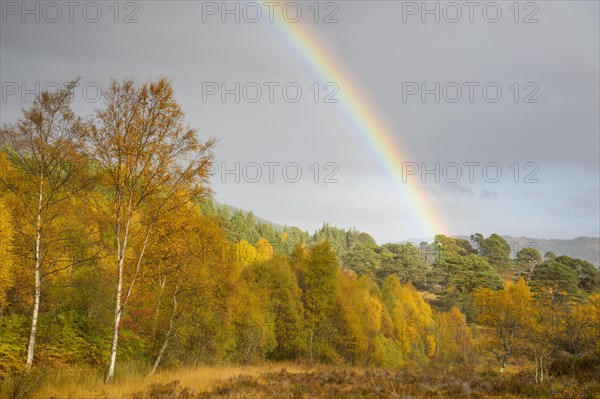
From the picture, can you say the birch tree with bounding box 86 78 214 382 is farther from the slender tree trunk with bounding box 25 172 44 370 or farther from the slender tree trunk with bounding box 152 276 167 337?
the slender tree trunk with bounding box 152 276 167 337

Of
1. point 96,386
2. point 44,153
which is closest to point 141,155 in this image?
point 44,153

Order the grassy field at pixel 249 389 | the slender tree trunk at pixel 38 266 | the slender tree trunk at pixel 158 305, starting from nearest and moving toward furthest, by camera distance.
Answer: the grassy field at pixel 249 389 → the slender tree trunk at pixel 38 266 → the slender tree trunk at pixel 158 305

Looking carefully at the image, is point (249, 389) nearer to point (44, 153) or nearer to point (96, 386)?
point (96, 386)

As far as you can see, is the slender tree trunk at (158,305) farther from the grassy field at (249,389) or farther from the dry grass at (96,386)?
the grassy field at (249,389)

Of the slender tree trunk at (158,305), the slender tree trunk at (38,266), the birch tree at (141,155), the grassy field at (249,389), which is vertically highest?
the birch tree at (141,155)

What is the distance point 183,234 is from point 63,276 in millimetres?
22335

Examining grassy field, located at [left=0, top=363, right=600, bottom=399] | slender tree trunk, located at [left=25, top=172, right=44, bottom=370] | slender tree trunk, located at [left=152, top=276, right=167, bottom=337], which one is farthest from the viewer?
slender tree trunk, located at [left=152, top=276, right=167, bottom=337]

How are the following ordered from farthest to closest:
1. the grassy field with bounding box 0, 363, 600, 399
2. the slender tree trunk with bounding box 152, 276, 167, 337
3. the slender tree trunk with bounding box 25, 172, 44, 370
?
the slender tree trunk with bounding box 152, 276, 167, 337, the slender tree trunk with bounding box 25, 172, 44, 370, the grassy field with bounding box 0, 363, 600, 399

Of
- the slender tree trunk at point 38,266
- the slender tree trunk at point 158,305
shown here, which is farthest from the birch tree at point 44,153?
the slender tree trunk at point 158,305

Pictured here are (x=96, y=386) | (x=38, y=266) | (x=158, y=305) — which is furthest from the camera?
(x=158, y=305)

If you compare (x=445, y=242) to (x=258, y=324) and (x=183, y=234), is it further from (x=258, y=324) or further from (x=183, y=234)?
(x=183, y=234)

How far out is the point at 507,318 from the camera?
171ft

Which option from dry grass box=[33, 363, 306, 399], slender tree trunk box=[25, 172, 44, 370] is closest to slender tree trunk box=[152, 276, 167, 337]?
dry grass box=[33, 363, 306, 399]

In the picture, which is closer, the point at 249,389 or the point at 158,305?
the point at 249,389
